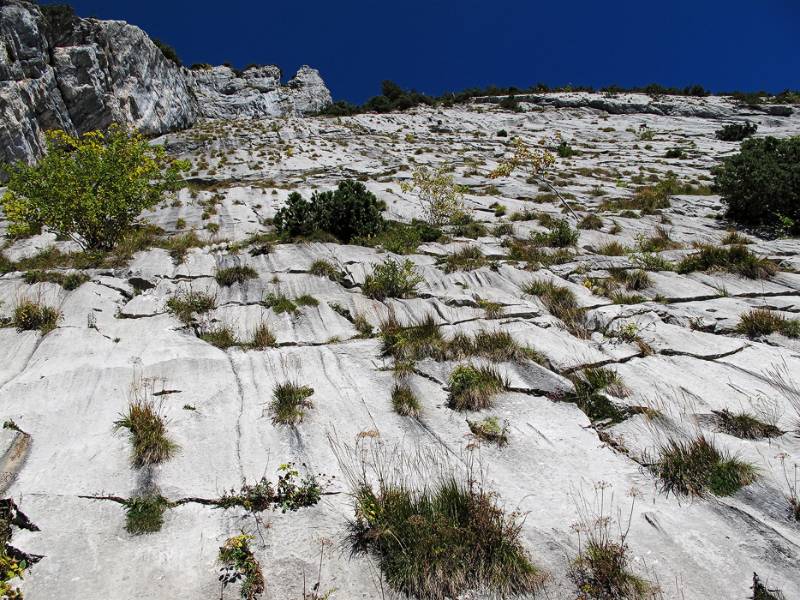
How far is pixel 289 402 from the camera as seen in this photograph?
287 inches

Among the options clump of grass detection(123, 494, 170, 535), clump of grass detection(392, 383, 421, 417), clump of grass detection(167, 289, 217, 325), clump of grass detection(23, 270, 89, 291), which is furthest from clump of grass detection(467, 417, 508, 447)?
clump of grass detection(23, 270, 89, 291)

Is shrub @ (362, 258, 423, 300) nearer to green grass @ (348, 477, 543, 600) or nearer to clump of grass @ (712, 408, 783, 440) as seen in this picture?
green grass @ (348, 477, 543, 600)

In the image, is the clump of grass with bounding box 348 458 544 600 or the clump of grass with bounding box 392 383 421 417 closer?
the clump of grass with bounding box 348 458 544 600

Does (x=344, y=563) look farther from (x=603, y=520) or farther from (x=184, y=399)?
(x=184, y=399)

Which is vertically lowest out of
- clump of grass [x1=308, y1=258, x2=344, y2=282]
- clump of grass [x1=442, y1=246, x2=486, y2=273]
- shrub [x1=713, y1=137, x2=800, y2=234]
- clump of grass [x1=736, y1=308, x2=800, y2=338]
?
clump of grass [x1=308, y1=258, x2=344, y2=282]

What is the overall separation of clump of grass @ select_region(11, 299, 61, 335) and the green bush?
8.74 meters

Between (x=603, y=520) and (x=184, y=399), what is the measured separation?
6846 mm

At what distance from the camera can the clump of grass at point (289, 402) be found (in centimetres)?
696

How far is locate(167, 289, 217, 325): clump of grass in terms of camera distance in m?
10.5

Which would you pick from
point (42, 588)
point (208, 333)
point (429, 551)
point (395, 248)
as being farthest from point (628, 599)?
point (395, 248)

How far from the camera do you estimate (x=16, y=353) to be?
846 centimetres

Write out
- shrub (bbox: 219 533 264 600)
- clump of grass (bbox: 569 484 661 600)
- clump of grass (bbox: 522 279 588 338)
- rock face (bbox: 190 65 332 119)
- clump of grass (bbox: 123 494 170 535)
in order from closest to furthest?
clump of grass (bbox: 569 484 661 600)
shrub (bbox: 219 533 264 600)
clump of grass (bbox: 123 494 170 535)
clump of grass (bbox: 522 279 588 338)
rock face (bbox: 190 65 332 119)

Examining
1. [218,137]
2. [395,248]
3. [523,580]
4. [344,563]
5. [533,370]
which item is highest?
[218,137]

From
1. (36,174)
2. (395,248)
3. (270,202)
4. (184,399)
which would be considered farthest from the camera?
(270,202)
